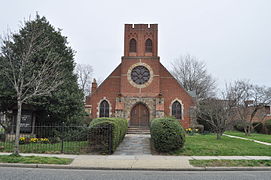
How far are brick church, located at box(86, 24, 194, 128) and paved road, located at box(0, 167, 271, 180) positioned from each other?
16010 mm

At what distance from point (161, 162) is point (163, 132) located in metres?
2.23

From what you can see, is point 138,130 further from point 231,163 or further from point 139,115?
point 231,163

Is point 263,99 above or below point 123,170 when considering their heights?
above

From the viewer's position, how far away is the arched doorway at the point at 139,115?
79.7ft

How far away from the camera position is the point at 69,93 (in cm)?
1622

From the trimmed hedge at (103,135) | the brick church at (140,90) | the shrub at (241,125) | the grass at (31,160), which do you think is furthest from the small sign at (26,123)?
the shrub at (241,125)

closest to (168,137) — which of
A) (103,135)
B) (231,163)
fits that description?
(231,163)

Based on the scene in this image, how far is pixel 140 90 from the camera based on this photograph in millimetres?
24625

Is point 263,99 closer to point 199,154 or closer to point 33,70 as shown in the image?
point 199,154

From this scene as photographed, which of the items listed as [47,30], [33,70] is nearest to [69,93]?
[33,70]

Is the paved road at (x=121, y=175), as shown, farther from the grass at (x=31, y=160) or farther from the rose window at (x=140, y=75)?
the rose window at (x=140, y=75)

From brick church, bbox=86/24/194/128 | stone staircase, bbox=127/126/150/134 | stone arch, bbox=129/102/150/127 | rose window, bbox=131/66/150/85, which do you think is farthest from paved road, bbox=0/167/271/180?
rose window, bbox=131/66/150/85

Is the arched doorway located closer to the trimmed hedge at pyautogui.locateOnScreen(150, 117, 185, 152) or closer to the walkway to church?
the walkway to church

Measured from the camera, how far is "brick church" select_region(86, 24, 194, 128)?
24.2m
